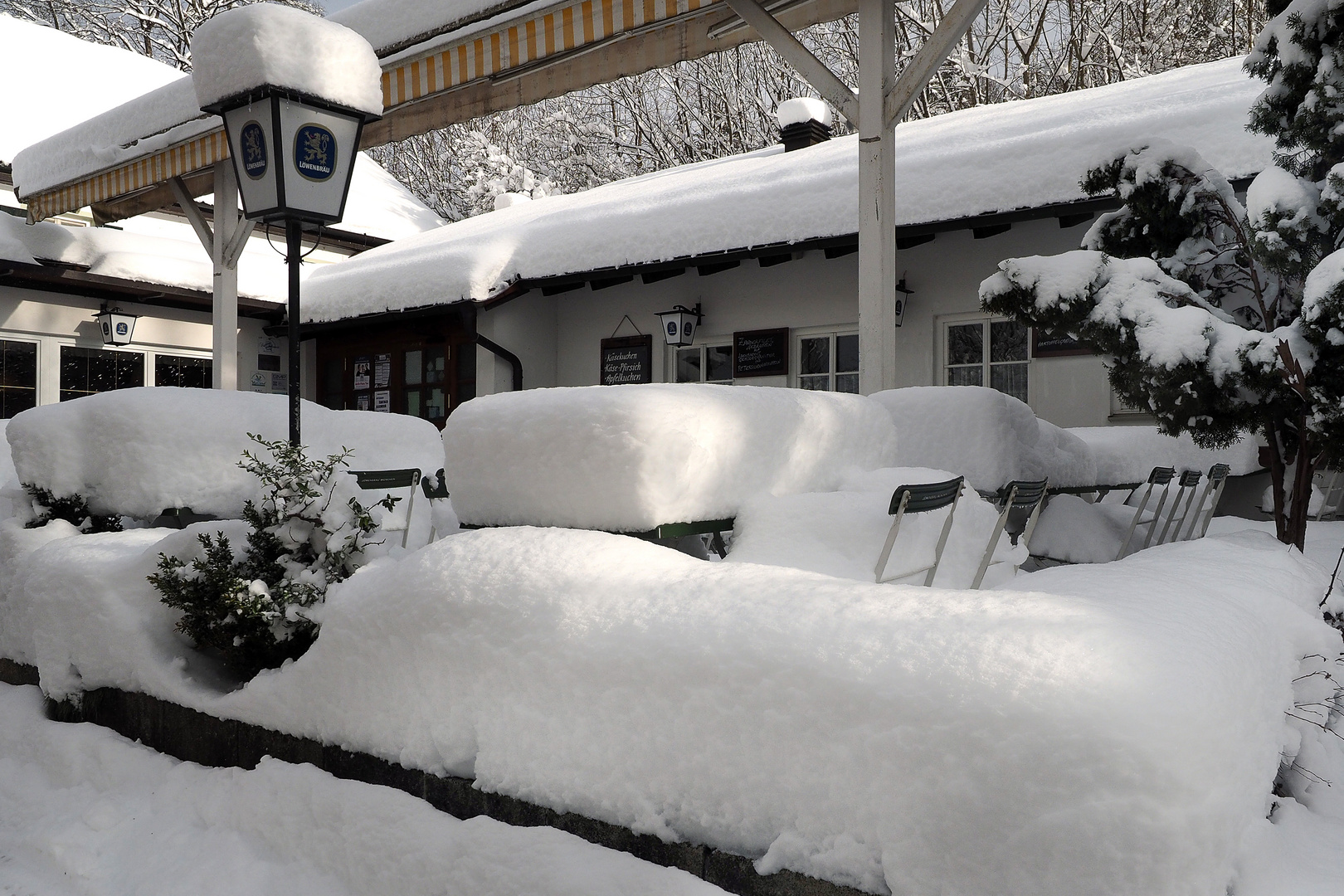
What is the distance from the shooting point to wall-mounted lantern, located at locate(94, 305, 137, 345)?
10.1 metres

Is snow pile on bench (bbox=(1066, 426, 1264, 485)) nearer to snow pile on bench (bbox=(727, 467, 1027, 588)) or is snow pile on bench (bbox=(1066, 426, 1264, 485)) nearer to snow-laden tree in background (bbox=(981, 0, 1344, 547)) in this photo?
snow-laden tree in background (bbox=(981, 0, 1344, 547))

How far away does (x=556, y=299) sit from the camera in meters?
10.2

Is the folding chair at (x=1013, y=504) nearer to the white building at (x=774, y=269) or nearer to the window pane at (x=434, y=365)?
the white building at (x=774, y=269)

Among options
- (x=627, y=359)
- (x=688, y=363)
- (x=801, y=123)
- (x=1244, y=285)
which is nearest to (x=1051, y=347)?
(x=1244, y=285)

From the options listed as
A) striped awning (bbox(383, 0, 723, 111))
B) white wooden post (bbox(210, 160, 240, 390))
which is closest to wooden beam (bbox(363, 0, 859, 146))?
striped awning (bbox(383, 0, 723, 111))

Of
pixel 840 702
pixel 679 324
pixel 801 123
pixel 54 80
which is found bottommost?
pixel 840 702

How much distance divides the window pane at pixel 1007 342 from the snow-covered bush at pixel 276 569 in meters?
5.59

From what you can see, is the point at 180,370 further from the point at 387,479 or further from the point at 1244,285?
the point at 1244,285

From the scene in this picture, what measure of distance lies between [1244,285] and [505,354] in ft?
22.5

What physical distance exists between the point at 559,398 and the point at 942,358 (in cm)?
560

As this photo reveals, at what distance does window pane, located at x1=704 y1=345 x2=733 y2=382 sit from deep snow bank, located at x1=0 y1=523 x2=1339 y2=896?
6.24m

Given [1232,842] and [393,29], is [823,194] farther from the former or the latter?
[1232,842]

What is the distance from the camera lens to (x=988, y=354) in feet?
24.8

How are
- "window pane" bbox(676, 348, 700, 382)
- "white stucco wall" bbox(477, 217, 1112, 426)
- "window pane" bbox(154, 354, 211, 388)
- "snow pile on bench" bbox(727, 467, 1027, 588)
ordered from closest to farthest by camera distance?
"snow pile on bench" bbox(727, 467, 1027, 588)
"white stucco wall" bbox(477, 217, 1112, 426)
"window pane" bbox(676, 348, 700, 382)
"window pane" bbox(154, 354, 211, 388)
